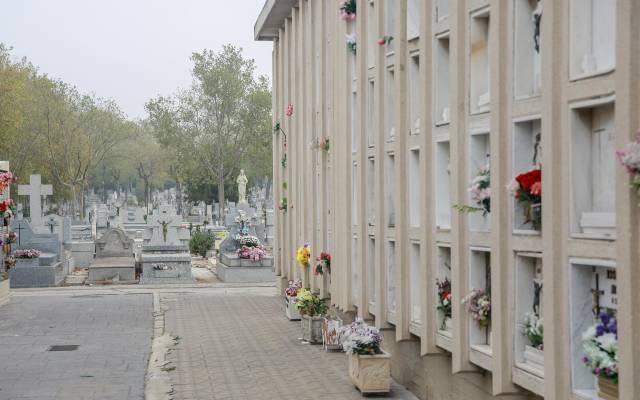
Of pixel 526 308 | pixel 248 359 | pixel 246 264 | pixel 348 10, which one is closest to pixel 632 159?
pixel 526 308

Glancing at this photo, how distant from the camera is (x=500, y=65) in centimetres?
927

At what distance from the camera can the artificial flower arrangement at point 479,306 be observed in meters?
10.1

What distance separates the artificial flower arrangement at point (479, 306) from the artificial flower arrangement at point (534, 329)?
935 mm

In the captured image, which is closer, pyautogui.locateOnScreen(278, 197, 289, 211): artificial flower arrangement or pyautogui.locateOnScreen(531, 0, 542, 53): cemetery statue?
pyautogui.locateOnScreen(531, 0, 542, 53): cemetery statue

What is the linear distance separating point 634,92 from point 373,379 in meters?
6.19

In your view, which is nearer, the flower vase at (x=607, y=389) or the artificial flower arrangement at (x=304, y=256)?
the flower vase at (x=607, y=389)

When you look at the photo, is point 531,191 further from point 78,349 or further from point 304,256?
point 304,256

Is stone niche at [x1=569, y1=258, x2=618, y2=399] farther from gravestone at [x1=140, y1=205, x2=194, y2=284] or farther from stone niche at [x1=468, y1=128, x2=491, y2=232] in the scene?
gravestone at [x1=140, y1=205, x2=194, y2=284]

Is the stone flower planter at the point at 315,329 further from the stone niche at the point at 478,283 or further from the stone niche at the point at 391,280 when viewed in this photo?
the stone niche at the point at 478,283

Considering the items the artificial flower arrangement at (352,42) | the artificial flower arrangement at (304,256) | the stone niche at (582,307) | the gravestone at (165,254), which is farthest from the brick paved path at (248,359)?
the gravestone at (165,254)


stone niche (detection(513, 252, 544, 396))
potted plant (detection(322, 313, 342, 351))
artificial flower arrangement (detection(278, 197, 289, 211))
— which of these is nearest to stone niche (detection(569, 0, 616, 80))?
stone niche (detection(513, 252, 544, 396))

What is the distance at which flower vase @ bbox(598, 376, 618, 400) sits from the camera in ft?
24.6

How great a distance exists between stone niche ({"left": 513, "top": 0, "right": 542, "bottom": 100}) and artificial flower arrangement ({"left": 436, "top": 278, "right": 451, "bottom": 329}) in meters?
2.82

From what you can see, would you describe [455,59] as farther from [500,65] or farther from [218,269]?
[218,269]
